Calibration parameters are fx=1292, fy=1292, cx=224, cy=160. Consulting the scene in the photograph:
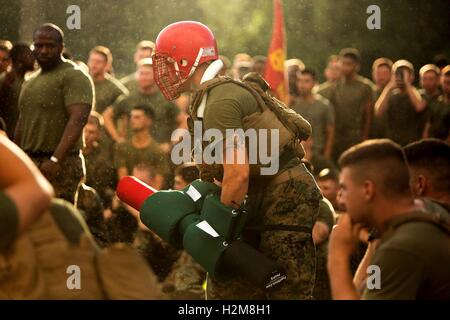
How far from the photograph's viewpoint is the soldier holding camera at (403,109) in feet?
43.3

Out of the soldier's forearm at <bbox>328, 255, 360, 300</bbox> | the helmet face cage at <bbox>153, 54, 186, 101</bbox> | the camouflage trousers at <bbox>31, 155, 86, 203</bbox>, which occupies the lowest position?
the camouflage trousers at <bbox>31, 155, 86, 203</bbox>

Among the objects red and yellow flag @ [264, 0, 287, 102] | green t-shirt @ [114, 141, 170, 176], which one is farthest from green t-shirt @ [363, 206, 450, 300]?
red and yellow flag @ [264, 0, 287, 102]

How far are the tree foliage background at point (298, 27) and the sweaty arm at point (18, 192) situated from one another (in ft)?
33.5

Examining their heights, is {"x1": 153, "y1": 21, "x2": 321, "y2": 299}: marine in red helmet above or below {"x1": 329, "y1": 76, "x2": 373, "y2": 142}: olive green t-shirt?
above

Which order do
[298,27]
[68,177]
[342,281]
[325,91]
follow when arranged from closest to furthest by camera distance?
[342,281], [68,177], [325,91], [298,27]

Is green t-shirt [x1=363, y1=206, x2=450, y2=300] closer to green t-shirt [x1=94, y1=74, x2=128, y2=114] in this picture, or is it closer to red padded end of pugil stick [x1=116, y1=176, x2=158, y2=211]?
red padded end of pugil stick [x1=116, y1=176, x2=158, y2=211]

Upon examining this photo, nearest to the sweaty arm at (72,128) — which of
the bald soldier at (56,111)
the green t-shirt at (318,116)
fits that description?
the bald soldier at (56,111)

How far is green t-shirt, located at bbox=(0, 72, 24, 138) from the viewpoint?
369 inches

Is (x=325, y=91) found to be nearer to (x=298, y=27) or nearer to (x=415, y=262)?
(x=298, y=27)

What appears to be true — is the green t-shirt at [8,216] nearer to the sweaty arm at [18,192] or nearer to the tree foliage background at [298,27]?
the sweaty arm at [18,192]

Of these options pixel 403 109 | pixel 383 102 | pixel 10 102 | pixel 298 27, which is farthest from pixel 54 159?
pixel 298 27

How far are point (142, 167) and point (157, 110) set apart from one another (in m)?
0.97

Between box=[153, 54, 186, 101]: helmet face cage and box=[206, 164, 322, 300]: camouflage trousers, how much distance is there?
24.2 inches

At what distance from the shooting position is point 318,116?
13.1 m
